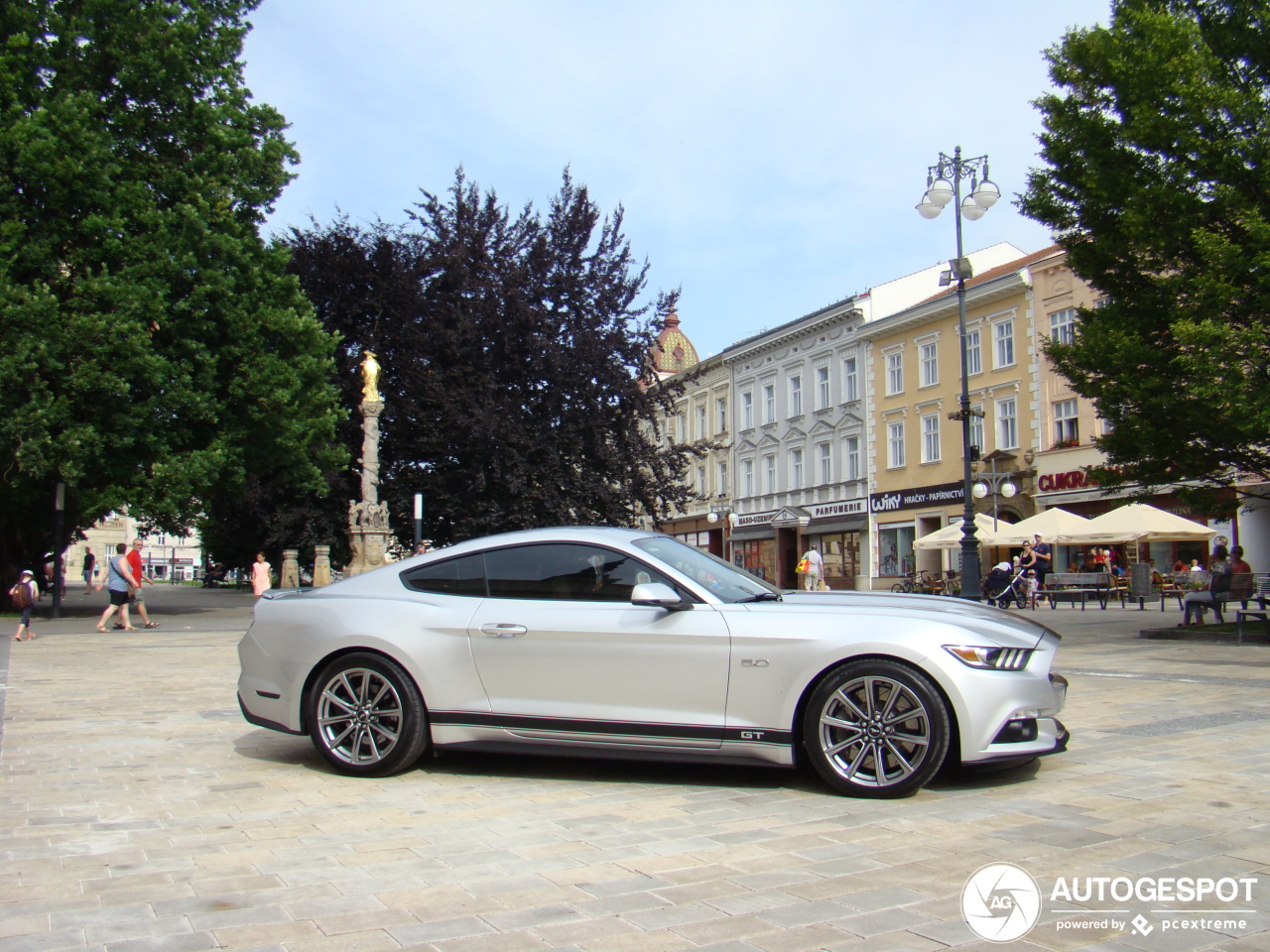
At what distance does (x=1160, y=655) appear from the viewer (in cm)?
1409

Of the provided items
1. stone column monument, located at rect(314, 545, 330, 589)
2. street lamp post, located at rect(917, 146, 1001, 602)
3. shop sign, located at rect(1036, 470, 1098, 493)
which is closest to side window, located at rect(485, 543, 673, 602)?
street lamp post, located at rect(917, 146, 1001, 602)

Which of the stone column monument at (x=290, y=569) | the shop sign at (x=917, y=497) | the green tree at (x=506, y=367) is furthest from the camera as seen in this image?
the shop sign at (x=917, y=497)

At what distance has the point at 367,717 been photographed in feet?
21.3

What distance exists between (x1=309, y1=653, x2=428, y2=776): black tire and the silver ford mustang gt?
11 millimetres

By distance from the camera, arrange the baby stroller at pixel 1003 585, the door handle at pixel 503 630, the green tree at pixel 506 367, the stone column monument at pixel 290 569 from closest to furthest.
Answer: the door handle at pixel 503 630
the baby stroller at pixel 1003 585
the green tree at pixel 506 367
the stone column monument at pixel 290 569

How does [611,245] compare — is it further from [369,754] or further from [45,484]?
[369,754]

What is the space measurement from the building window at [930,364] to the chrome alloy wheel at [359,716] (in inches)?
1634

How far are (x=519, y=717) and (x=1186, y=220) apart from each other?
13787mm

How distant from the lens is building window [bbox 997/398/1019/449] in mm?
41281

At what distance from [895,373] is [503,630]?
43.6 meters

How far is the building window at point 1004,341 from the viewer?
1636 inches

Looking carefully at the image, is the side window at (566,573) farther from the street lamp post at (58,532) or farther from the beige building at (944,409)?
the beige building at (944,409)

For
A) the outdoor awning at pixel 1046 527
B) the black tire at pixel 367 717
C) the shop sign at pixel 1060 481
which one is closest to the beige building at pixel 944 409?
the shop sign at pixel 1060 481

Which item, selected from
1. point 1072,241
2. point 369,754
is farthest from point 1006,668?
point 1072,241
